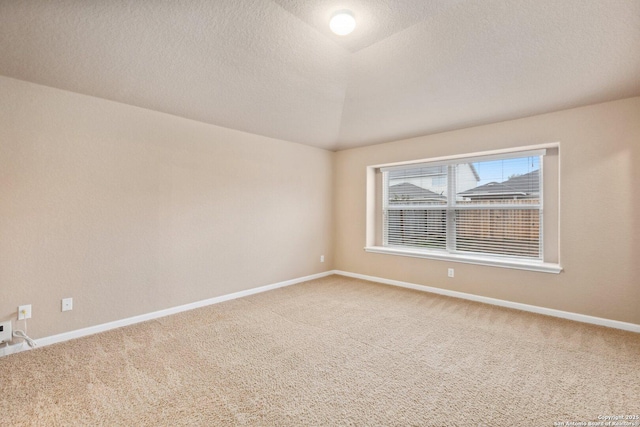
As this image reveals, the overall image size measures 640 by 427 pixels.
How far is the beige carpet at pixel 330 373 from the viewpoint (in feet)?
5.68

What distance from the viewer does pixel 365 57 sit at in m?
2.96

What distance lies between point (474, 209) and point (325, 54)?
2.82 m

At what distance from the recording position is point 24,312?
2.54 meters

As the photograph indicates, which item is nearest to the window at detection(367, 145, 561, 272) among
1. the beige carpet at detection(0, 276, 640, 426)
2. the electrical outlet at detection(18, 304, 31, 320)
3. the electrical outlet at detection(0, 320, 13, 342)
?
the beige carpet at detection(0, 276, 640, 426)

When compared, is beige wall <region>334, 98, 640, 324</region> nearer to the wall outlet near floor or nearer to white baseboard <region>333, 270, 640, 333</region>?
white baseboard <region>333, 270, 640, 333</region>

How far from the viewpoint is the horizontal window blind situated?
3645mm

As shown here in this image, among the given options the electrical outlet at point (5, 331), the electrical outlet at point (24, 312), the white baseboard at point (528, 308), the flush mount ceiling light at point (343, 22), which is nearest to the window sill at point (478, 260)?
the white baseboard at point (528, 308)

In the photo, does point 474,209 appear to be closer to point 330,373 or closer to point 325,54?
point 325,54

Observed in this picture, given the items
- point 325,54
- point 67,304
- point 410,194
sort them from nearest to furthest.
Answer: point 67,304, point 325,54, point 410,194

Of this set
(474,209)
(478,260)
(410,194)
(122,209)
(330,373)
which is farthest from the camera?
(410,194)

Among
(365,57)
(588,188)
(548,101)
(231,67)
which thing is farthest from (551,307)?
(231,67)

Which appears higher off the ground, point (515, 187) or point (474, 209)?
point (515, 187)

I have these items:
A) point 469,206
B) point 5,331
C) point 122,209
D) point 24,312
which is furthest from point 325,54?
point 5,331

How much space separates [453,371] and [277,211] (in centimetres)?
311
